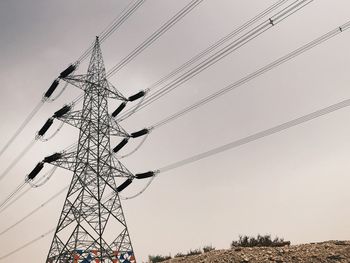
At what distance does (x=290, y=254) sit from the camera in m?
15.4

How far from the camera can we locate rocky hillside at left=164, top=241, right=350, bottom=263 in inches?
573

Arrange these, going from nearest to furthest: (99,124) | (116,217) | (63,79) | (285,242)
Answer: (285,242) → (116,217) → (99,124) → (63,79)

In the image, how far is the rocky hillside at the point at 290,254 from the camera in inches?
573

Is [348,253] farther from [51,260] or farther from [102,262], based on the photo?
[51,260]

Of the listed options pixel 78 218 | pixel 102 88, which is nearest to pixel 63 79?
pixel 102 88

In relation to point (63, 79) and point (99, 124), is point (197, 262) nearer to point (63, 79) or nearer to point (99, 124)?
point (99, 124)

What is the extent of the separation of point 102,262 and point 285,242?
36.6 feet

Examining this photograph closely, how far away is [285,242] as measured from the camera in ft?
61.6

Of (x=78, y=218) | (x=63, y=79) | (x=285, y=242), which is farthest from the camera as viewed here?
(x=63, y=79)

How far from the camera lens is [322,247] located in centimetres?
1605

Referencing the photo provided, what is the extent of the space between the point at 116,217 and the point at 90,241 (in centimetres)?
248

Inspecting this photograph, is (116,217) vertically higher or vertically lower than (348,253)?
higher

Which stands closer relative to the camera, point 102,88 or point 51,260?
point 51,260

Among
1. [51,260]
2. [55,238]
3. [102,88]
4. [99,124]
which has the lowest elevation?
[51,260]
